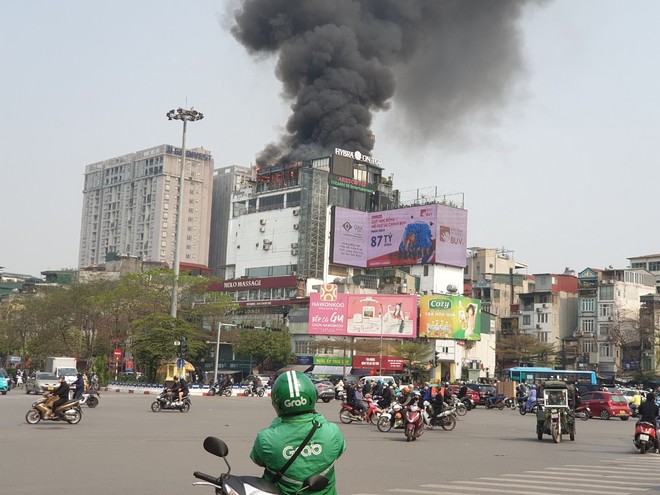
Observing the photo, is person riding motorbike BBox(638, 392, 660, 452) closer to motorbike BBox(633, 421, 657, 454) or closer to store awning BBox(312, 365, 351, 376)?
motorbike BBox(633, 421, 657, 454)

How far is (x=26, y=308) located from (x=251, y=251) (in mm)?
36345

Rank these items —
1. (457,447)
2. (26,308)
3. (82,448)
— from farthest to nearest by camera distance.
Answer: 1. (26,308)
2. (457,447)
3. (82,448)

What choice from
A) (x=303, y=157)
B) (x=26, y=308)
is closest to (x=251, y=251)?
(x=303, y=157)

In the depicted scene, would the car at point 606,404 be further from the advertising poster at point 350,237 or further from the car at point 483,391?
the advertising poster at point 350,237

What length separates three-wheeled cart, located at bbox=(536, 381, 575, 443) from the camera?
22.0m

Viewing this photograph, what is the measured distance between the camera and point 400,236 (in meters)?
100

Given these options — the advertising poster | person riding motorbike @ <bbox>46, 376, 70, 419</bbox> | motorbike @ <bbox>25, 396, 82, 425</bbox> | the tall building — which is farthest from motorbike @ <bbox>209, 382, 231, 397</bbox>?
the tall building

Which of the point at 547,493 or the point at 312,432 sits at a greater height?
the point at 312,432

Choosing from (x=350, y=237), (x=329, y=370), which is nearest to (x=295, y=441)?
(x=329, y=370)

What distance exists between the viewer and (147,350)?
57.8 m

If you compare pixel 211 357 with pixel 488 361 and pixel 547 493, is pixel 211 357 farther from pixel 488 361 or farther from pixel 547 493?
pixel 547 493

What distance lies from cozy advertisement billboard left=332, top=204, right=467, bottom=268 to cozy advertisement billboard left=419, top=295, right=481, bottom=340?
11.5 metres

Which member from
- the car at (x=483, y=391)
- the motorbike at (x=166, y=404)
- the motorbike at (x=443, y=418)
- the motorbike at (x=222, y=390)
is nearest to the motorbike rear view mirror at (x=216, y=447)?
the motorbike at (x=443, y=418)

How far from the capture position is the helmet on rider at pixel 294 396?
5004 millimetres
